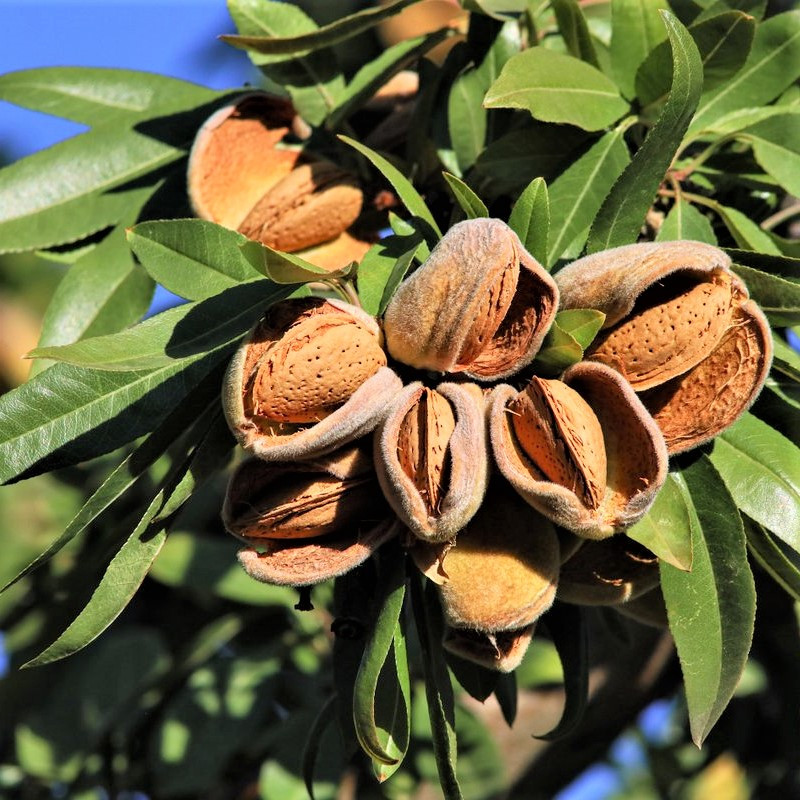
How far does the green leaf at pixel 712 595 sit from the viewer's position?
125 centimetres

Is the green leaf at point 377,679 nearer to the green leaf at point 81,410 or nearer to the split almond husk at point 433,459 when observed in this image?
the split almond husk at point 433,459

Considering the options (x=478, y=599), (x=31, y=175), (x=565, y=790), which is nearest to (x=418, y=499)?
(x=478, y=599)

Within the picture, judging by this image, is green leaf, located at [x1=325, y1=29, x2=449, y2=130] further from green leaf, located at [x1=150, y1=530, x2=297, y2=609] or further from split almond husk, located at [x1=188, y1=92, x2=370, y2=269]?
green leaf, located at [x1=150, y1=530, x2=297, y2=609]

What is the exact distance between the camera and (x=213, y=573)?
7.70 feet

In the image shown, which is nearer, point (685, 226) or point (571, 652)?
point (685, 226)

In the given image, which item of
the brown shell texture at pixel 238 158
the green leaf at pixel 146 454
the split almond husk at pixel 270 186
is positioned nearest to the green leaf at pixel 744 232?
the split almond husk at pixel 270 186

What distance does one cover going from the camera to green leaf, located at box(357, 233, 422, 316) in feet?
4.04

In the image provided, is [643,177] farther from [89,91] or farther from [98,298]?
[89,91]

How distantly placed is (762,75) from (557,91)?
319 millimetres

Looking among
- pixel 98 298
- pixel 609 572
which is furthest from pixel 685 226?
pixel 98 298

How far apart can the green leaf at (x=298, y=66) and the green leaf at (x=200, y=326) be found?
41cm

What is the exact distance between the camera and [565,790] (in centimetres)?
228

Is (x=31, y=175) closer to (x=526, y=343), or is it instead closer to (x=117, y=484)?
(x=117, y=484)

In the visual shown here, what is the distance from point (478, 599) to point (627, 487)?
0.63 ft
